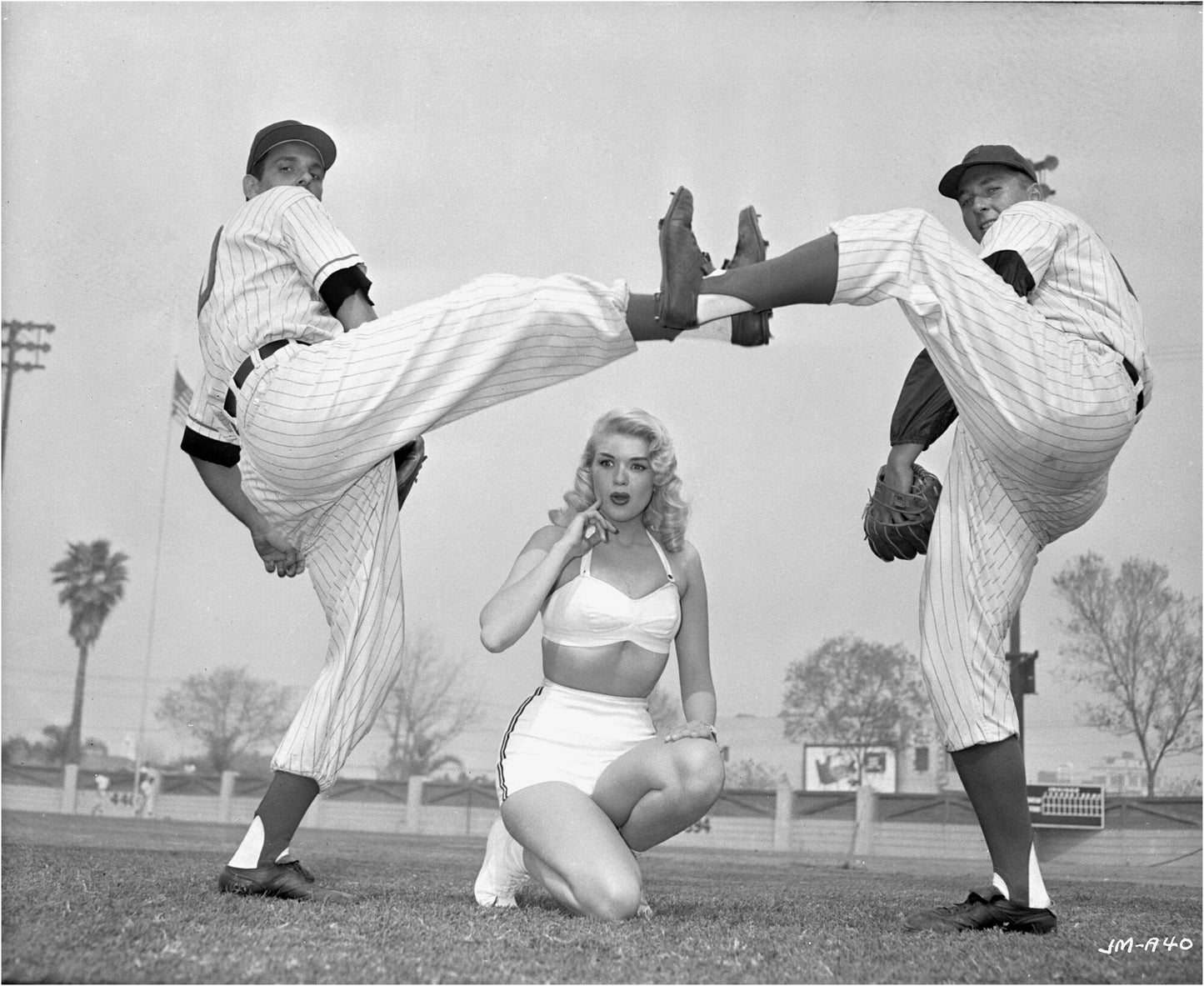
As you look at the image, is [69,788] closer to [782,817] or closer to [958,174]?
[782,817]

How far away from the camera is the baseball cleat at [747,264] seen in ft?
6.64

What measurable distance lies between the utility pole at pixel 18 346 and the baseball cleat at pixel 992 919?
2.98 m

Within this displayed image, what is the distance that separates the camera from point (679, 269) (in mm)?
1963

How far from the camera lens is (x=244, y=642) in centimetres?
1273

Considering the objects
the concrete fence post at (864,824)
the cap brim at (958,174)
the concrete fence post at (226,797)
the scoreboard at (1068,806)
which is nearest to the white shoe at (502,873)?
the cap brim at (958,174)

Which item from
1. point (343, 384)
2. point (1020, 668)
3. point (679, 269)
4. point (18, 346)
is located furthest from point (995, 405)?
point (1020, 668)

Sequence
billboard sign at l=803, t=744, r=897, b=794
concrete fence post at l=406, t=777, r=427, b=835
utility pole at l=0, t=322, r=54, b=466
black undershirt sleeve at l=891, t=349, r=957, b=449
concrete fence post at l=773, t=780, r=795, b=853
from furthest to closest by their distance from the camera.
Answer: billboard sign at l=803, t=744, r=897, b=794 < concrete fence post at l=406, t=777, r=427, b=835 < concrete fence post at l=773, t=780, r=795, b=853 < utility pole at l=0, t=322, r=54, b=466 < black undershirt sleeve at l=891, t=349, r=957, b=449

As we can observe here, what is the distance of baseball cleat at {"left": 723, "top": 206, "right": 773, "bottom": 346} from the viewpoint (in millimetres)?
2025

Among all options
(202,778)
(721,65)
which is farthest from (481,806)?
(721,65)

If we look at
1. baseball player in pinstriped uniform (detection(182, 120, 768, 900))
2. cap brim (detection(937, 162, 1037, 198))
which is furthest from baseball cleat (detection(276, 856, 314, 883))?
cap brim (detection(937, 162, 1037, 198))

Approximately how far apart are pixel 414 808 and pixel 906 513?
1633 cm

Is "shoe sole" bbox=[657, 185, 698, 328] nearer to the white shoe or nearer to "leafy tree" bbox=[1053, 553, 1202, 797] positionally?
the white shoe

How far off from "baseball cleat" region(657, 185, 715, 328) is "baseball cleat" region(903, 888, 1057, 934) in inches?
46.6

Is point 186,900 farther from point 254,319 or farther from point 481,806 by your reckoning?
point 481,806
